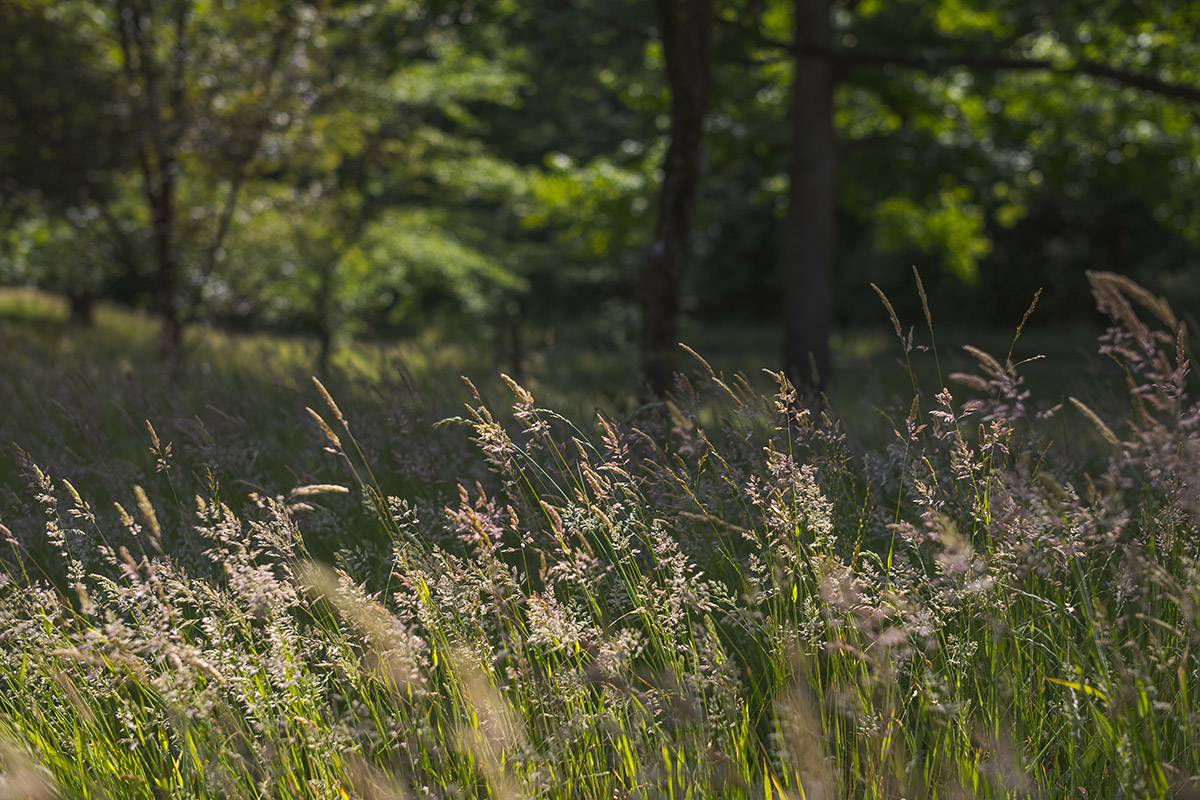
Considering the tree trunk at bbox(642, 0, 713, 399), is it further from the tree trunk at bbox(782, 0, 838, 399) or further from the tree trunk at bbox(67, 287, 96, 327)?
the tree trunk at bbox(67, 287, 96, 327)

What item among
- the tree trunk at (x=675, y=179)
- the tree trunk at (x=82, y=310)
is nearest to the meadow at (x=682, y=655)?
the tree trunk at (x=675, y=179)

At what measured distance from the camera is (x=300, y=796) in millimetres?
1895

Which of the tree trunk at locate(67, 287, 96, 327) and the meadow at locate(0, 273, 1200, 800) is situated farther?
the tree trunk at locate(67, 287, 96, 327)

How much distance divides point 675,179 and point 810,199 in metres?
3.80

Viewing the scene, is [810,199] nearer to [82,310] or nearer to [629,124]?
[629,124]

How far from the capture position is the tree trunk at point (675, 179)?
590 centimetres

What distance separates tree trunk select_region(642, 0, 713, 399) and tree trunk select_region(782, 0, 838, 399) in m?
3.54


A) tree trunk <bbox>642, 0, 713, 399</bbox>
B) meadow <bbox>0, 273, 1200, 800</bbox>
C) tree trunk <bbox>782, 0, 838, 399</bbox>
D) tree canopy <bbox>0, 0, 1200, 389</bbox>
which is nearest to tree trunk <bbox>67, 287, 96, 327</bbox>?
tree canopy <bbox>0, 0, 1200, 389</bbox>

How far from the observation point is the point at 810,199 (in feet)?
30.7

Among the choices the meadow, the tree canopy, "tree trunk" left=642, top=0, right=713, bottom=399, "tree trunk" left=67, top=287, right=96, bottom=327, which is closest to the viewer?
the meadow

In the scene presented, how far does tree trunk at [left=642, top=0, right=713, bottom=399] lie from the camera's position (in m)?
5.90

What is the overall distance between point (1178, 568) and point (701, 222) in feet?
32.5

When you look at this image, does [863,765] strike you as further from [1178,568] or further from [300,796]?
[300,796]

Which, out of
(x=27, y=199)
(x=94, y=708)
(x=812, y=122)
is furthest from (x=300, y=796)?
(x=27, y=199)
